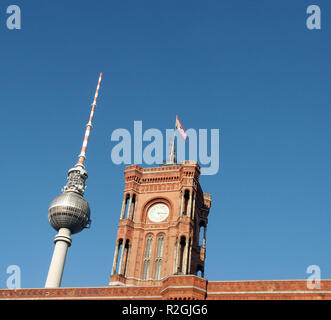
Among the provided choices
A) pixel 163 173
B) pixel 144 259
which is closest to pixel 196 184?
pixel 163 173

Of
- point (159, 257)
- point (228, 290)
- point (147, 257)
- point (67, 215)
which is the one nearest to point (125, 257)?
point (147, 257)

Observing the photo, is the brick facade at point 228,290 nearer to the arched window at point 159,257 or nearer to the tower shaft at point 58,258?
the arched window at point 159,257

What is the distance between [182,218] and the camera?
7106 cm

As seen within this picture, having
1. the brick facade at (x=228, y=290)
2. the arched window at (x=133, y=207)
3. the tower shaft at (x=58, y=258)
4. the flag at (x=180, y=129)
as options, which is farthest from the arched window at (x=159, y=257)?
the tower shaft at (x=58, y=258)

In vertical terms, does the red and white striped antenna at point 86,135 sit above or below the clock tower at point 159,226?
above

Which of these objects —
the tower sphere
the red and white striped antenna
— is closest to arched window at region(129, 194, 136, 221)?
the tower sphere

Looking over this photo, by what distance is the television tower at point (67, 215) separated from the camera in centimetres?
8626

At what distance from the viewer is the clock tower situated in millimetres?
69500

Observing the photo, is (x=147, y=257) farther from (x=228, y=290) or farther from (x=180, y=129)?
(x=228, y=290)

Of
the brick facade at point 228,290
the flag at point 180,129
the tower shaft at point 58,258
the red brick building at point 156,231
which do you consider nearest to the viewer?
the brick facade at point 228,290
